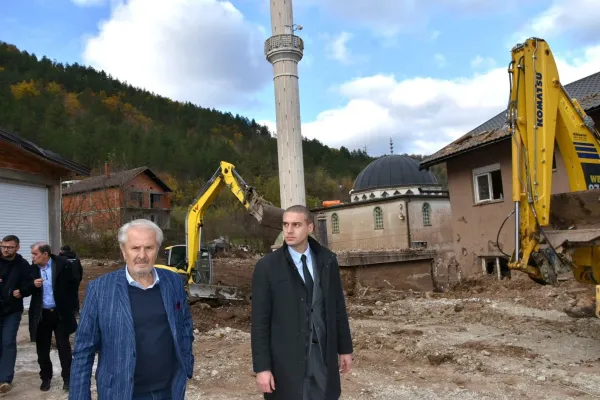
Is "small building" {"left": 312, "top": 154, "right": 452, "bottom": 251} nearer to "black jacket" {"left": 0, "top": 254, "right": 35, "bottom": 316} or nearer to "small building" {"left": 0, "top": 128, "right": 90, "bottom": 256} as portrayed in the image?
"small building" {"left": 0, "top": 128, "right": 90, "bottom": 256}

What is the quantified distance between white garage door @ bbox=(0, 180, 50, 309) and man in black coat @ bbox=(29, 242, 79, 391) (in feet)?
18.5

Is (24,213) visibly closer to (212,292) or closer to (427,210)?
(212,292)

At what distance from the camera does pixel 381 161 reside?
159ft

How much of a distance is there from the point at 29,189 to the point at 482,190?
13533 millimetres

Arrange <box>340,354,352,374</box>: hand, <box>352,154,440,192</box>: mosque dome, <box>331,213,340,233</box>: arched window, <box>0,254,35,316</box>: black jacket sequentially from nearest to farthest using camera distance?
<box>340,354,352,374</box>: hand, <box>0,254,35,316</box>: black jacket, <box>331,213,340,233</box>: arched window, <box>352,154,440,192</box>: mosque dome

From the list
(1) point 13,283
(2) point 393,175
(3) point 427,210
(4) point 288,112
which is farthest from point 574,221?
(2) point 393,175

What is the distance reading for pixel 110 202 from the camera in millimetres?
41344

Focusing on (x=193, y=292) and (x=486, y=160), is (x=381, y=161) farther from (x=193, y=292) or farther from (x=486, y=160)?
(x=193, y=292)

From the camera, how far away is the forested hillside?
70.3m

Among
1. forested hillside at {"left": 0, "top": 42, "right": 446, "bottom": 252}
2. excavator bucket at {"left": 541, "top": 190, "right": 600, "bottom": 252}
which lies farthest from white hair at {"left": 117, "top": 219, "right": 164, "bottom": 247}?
forested hillside at {"left": 0, "top": 42, "right": 446, "bottom": 252}

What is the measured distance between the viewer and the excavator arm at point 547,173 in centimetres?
713

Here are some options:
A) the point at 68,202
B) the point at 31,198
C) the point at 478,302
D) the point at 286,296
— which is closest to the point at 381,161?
the point at 68,202

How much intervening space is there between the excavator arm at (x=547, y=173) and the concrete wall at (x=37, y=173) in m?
9.49

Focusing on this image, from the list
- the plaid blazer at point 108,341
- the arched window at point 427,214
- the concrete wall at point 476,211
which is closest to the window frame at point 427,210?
the arched window at point 427,214
